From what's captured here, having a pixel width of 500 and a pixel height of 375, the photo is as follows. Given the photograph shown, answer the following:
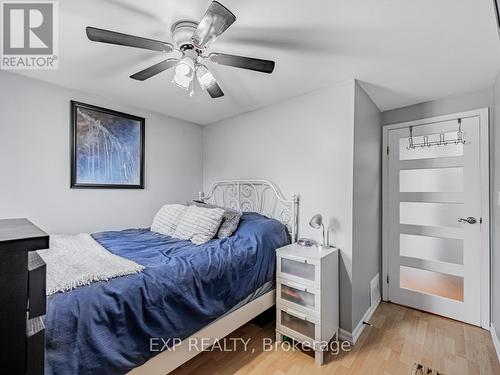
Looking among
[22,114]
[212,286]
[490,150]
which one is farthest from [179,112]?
[490,150]

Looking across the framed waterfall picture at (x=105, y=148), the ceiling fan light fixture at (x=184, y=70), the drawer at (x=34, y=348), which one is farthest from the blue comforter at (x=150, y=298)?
the ceiling fan light fixture at (x=184, y=70)

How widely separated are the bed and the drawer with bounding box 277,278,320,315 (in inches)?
4.2

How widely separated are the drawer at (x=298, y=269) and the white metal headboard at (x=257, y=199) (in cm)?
42

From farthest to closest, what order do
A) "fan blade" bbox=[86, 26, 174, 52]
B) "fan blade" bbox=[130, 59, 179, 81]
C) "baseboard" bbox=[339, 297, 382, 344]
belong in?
1. "baseboard" bbox=[339, 297, 382, 344]
2. "fan blade" bbox=[130, 59, 179, 81]
3. "fan blade" bbox=[86, 26, 174, 52]

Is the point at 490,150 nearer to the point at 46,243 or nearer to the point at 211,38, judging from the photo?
the point at 211,38

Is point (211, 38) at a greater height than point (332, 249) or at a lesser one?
greater

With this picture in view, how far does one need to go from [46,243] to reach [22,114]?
2446 millimetres

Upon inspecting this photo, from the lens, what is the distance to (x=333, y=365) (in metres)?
1.81

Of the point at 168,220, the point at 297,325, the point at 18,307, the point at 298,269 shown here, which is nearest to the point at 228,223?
the point at 168,220

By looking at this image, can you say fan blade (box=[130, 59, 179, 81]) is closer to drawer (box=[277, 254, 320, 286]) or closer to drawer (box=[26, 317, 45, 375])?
drawer (box=[26, 317, 45, 375])

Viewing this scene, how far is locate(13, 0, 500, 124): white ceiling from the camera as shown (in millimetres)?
1359

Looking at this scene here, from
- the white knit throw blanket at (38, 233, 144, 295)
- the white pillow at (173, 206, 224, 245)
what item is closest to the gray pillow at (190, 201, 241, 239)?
the white pillow at (173, 206, 224, 245)

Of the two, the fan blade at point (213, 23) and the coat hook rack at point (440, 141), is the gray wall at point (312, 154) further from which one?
the fan blade at point (213, 23)

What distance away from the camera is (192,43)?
1.47 m
